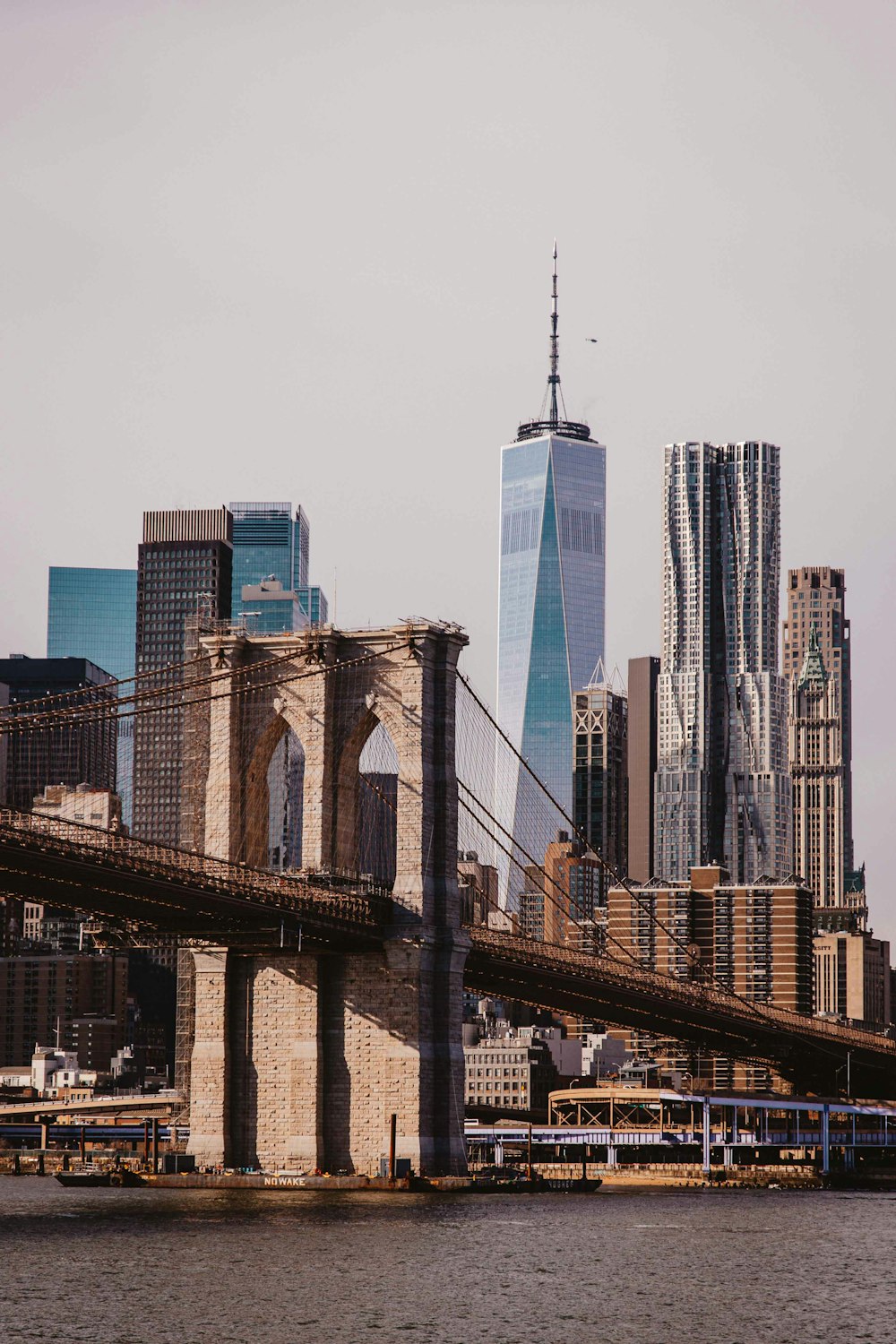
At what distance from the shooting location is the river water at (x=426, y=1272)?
185 feet

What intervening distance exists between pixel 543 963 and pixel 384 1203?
25.5m

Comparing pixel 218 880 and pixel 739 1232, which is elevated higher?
pixel 218 880

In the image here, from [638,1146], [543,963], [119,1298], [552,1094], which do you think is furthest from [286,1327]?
[552,1094]

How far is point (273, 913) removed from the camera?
8719 cm

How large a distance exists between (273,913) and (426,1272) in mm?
23167

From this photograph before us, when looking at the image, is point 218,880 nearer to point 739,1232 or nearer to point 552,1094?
point 739,1232

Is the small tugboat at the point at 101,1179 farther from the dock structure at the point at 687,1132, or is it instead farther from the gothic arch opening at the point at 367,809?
the dock structure at the point at 687,1132

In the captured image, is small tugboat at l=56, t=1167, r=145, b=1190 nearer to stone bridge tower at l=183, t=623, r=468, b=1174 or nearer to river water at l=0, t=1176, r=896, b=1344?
stone bridge tower at l=183, t=623, r=468, b=1174

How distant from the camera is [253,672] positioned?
323 ft

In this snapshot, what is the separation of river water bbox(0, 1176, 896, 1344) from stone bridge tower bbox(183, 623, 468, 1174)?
3.93 m

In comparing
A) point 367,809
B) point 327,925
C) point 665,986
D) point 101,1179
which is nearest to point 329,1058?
point 327,925

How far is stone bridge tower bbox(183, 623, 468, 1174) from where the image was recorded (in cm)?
9362

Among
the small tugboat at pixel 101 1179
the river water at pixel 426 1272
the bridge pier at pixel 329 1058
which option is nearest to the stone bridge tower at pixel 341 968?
the bridge pier at pixel 329 1058

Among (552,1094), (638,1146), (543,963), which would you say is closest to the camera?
(543,963)
